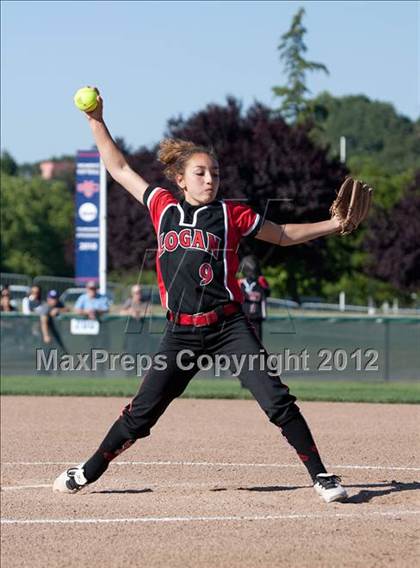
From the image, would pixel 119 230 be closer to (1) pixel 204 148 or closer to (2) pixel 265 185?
(2) pixel 265 185

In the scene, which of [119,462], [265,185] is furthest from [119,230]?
[119,462]

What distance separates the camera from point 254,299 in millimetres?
16578

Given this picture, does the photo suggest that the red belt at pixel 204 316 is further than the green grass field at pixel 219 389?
No

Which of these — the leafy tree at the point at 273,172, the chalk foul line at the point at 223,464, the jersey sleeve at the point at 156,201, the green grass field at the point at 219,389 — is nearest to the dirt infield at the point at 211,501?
the chalk foul line at the point at 223,464

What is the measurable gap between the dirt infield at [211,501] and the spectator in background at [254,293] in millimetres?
4209

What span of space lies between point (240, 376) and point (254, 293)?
976 centimetres

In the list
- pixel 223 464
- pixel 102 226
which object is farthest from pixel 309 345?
pixel 223 464

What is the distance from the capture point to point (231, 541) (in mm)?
5898

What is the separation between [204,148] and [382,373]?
12896mm

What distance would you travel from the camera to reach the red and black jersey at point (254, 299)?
16.6m

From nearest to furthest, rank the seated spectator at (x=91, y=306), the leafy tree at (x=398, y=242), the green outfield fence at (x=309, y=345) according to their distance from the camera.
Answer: the green outfield fence at (x=309, y=345), the seated spectator at (x=91, y=306), the leafy tree at (x=398, y=242)

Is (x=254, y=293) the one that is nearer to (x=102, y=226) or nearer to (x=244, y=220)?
(x=102, y=226)

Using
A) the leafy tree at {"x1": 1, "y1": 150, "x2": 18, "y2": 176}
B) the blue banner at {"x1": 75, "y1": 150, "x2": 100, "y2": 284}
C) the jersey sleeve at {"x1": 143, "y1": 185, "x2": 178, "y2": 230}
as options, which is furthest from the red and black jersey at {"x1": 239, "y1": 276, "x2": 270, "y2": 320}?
the leafy tree at {"x1": 1, "y1": 150, "x2": 18, "y2": 176}

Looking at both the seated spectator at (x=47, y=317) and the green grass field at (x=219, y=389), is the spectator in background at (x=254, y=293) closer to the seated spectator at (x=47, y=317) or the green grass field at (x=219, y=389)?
the green grass field at (x=219, y=389)
